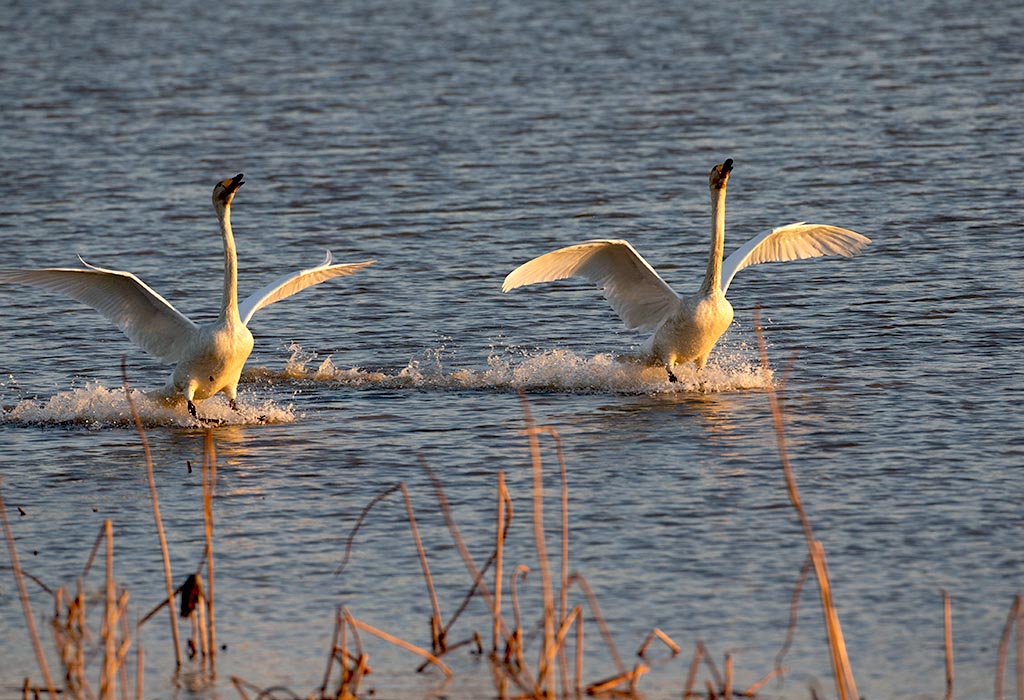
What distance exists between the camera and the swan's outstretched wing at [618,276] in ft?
47.4

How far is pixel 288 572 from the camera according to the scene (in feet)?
33.0

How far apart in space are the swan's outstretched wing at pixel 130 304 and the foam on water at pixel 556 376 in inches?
49.5

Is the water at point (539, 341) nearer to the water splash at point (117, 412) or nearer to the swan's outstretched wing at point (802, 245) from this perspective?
the water splash at point (117, 412)

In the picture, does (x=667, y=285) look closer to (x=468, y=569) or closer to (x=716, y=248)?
(x=716, y=248)

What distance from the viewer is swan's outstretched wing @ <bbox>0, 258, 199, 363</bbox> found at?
13.6m

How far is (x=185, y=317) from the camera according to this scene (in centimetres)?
1391

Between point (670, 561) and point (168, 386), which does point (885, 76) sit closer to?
point (168, 386)

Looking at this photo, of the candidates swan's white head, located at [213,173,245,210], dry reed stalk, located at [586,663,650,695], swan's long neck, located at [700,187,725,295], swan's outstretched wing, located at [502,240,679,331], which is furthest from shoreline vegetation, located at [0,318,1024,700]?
swan's long neck, located at [700,187,725,295]

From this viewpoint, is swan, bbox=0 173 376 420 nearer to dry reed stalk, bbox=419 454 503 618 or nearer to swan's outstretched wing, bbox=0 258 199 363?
swan's outstretched wing, bbox=0 258 199 363

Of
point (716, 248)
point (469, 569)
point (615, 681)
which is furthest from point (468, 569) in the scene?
point (716, 248)

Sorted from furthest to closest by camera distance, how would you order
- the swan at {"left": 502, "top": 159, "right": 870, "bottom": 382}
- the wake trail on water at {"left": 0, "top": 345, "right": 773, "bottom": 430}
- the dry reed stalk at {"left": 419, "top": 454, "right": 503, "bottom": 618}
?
1. the swan at {"left": 502, "top": 159, "right": 870, "bottom": 382}
2. the wake trail on water at {"left": 0, "top": 345, "right": 773, "bottom": 430}
3. the dry reed stalk at {"left": 419, "top": 454, "right": 503, "bottom": 618}

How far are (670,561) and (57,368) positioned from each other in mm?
7293

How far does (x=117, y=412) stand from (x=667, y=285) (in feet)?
14.7

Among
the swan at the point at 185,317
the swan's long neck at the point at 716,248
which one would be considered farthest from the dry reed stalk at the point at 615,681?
the swan's long neck at the point at 716,248
